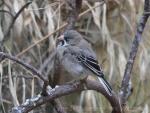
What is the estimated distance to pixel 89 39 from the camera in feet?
9.19

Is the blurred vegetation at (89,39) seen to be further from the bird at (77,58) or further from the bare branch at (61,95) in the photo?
the bare branch at (61,95)

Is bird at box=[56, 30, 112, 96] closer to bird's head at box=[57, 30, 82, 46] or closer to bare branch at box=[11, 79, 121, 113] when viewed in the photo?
bird's head at box=[57, 30, 82, 46]

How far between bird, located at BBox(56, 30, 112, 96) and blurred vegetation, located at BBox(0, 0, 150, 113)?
616 mm

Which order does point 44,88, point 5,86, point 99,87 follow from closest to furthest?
point 44,88
point 99,87
point 5,86

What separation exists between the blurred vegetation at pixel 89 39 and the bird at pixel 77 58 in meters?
0.62

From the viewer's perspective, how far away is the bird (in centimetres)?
173

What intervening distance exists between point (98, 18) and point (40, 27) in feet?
1.07

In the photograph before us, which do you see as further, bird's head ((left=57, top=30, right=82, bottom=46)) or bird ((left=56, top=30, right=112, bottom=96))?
bird's head ((left=57, top=30, right=82, bottom=46))

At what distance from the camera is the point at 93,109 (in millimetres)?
2582

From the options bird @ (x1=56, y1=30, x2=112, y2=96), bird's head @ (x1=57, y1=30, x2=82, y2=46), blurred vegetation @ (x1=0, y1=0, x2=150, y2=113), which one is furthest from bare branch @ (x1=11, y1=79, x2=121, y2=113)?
blurred vegetation @ (x1=0, y1=0, x2=150, y2=113)

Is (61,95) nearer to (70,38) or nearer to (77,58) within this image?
(77,58)

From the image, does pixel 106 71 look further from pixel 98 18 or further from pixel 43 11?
pixel 43 11

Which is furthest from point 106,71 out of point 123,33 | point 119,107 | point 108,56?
point 119,107

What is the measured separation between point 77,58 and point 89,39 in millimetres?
1035
